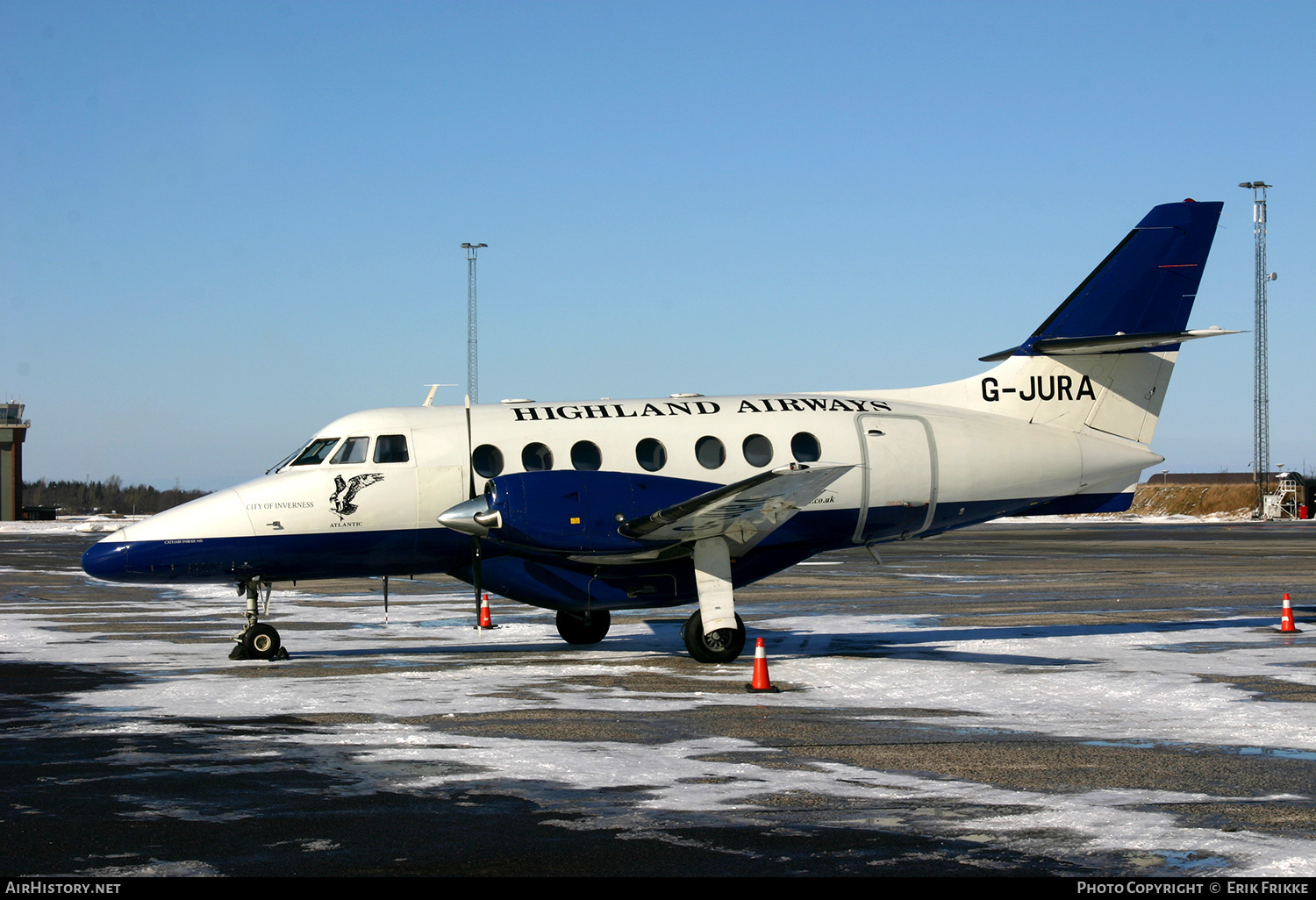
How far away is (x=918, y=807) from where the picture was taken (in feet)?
25.9

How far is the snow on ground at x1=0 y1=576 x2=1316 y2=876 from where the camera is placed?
26.1 ft

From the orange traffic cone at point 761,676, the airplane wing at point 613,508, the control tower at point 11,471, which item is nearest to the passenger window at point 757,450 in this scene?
the airplane wing at point 613,508

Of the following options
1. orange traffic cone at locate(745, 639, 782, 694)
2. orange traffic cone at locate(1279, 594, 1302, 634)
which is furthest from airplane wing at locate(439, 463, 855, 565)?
orange traffic cone at locate(1279, 594, 1302, 634)

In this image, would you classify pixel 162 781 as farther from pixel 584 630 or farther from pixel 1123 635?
pixel 1123 635

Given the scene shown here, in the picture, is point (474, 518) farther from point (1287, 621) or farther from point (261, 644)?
point (1287, 621)

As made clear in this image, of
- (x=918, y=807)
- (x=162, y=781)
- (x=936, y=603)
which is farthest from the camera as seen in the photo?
(x=936, y=603)

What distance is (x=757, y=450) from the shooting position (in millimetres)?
17281

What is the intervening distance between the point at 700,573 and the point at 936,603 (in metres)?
9.48

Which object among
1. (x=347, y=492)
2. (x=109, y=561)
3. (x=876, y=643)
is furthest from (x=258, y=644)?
(x=876, y=643)

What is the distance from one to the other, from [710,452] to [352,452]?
5.00 meters

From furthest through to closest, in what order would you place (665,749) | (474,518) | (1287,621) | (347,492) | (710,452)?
1. (1287,621)
2. (710,452)
3. (347,492)
4. (474,518)
5. (665,749)

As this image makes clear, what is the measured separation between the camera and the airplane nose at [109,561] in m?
15.7

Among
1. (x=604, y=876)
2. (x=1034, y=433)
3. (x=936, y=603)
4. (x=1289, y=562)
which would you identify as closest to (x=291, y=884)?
(x=604, y=876)

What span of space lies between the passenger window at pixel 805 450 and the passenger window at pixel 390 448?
543cm
